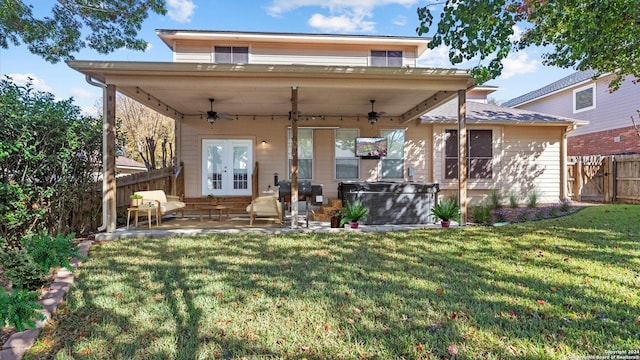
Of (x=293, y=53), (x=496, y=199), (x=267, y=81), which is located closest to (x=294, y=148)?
(x=267, y=81)

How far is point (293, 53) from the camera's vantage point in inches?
474

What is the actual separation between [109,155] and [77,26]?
6.02m

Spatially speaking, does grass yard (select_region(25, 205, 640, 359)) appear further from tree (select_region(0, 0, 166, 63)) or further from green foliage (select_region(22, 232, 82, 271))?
tree (select_region(0, 0, 166, 63))

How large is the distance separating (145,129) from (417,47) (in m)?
17.6

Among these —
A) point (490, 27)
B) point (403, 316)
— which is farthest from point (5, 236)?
point (490, 27)

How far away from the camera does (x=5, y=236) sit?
4.56m

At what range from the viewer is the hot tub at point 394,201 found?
23.6ft

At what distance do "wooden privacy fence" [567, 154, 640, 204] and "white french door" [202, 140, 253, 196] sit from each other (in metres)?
11.4

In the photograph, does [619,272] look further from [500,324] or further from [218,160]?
[218,160]

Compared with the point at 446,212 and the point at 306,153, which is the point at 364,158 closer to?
the point at 306,153

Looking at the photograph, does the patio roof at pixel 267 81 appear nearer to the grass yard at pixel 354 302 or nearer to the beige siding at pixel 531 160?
the grass yard at pixel 354 302

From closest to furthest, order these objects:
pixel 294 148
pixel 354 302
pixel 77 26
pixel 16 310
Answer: pixel 16 310
pixel 354 302
pixel 294 148
pixel 77 26

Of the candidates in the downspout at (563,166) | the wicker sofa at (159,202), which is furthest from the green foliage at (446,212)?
the downspout at (563,166)

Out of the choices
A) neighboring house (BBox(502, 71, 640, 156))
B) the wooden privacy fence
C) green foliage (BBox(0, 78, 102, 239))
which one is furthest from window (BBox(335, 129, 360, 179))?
neighboring house (BBox(502, 71, 640, 156))
